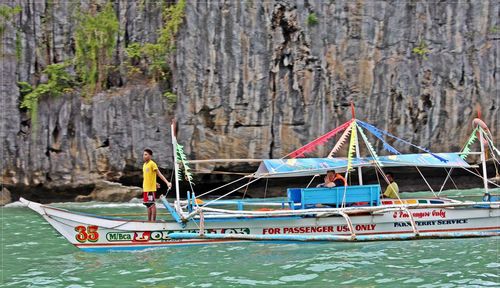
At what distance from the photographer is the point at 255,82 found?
73.4ft

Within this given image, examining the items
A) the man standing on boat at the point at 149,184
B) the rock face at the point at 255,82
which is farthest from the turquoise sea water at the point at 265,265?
the rock face at the point at 255,82

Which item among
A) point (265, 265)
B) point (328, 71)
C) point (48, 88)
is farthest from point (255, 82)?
point (265, 265)

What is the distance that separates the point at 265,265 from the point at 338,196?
2.97 metres

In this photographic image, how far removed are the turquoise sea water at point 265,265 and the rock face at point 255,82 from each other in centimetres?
1059

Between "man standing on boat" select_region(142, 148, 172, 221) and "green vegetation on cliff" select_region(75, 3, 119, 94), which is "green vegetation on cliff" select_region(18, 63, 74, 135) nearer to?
"green vegetation on cliff" select_region(75, 3, 119, 94)

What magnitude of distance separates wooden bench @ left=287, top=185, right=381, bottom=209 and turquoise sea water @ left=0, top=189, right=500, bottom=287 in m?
1.02

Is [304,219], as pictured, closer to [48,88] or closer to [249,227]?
[249,227]

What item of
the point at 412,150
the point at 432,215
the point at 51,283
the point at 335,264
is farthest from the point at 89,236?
the point at 412,150

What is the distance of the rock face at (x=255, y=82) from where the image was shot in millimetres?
22000

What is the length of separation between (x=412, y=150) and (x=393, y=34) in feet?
16.4

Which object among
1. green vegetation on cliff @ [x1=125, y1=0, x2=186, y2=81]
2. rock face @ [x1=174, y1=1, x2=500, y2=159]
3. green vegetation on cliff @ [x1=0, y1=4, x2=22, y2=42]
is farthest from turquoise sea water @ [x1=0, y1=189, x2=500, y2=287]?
green vegetation on cliff @ [x1=0, y1=4, x2=22, y2=42]

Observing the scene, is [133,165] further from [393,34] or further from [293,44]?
[393,34]

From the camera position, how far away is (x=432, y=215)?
11703 millimetres

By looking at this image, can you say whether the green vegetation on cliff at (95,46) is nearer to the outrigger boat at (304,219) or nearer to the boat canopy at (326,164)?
the outrigger boat at (304,219)
